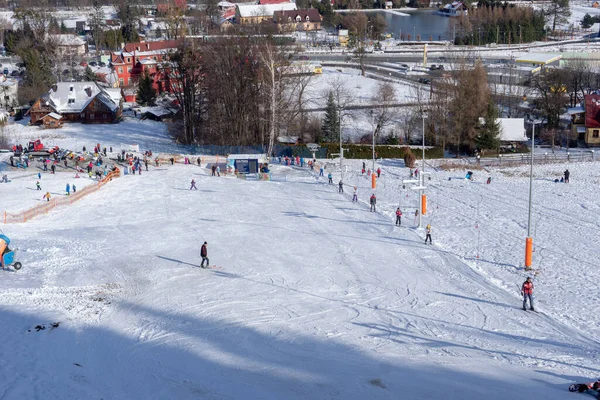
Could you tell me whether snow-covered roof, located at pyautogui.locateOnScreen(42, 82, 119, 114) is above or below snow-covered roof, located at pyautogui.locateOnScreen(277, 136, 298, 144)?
above

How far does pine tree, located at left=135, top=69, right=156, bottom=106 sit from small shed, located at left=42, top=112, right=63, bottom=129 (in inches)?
499

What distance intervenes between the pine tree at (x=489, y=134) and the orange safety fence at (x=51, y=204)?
27.6 metres

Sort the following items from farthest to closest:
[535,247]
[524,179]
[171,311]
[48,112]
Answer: [48,112]
[524,179]
[535,247]
[171,311]

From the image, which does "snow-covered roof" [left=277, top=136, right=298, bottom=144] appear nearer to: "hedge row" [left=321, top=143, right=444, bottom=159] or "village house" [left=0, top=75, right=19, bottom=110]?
"hedge row" [left=321, top=143, right=444, bottom=159]

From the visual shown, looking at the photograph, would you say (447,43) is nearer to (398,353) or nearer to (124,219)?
(124,219)

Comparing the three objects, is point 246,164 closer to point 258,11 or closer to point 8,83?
point 8,83

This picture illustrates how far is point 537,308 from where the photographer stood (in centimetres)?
2125

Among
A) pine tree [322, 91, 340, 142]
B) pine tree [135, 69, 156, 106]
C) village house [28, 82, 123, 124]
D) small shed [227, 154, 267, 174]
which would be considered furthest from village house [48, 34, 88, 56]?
small shed [227, 154, 267, 174]

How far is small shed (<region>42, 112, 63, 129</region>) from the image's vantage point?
61.0m

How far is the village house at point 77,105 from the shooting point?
204ft

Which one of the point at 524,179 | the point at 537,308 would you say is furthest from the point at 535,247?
the point at 524,179

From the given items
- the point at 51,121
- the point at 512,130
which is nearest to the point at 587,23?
the point at 512,130

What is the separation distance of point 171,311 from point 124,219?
42.9ft

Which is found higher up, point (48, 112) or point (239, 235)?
point (48, 112)
